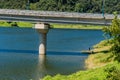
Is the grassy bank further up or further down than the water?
further up

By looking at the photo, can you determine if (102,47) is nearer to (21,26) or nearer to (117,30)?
(117,30)

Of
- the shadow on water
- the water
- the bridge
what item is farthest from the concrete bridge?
the shadow on water

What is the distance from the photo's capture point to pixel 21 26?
182250mm

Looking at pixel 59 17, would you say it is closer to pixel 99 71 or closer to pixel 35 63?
pixel 35 63

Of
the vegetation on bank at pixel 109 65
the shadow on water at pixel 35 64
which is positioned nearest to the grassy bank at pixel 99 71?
the vegetation on bank at pixel 109 65

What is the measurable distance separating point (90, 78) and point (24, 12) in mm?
45230

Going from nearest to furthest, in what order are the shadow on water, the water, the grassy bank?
the grassy bank
the shadow on water
the water

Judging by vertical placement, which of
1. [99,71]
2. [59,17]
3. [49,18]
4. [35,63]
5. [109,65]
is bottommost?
[35,63]

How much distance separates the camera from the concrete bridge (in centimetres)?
8180

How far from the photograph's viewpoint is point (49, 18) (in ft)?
277

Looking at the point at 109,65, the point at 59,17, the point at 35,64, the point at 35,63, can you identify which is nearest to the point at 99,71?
the point at 109,65

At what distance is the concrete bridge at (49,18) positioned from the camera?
81.8m

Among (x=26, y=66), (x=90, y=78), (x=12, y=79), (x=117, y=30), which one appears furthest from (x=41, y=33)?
(x=117, y=30)

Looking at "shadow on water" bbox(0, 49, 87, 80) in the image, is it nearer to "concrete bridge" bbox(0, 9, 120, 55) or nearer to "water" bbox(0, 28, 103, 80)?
"water" bbox(0, 28, 103, 80)
